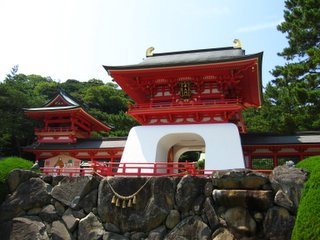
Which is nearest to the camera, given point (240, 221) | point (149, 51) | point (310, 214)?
point (310, 214)

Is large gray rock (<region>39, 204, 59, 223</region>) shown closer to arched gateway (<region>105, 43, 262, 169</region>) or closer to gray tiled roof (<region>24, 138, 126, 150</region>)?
arched gateway (<region>105, 43, 262, 169</region>)

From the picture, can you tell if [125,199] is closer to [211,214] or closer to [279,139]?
[211,214]

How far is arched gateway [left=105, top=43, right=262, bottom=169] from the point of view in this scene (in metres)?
16.0

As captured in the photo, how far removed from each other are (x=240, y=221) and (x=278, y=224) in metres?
1.21

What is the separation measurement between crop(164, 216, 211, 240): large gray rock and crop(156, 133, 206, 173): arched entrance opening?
6.05m

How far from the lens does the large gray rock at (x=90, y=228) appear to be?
12000 mm

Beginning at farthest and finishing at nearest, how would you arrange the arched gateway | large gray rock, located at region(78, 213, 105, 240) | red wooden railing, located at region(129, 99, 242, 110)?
red wooden railing, located at region(129, 99, 242, 110) < the arched gateway < large gray rock, located at region(78, 213, 105, 240)

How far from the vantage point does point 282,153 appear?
19703 millimetres

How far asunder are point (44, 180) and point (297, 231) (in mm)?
10242

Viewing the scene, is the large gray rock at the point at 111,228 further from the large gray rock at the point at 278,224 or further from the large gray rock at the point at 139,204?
the large gray rock at the point at 278,224

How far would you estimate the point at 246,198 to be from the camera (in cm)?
1073

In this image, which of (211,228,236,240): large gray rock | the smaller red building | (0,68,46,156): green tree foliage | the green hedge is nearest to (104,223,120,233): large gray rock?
(211,228,236,240): large gray rock

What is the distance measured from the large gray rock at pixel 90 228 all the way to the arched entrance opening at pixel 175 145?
564 centimetres

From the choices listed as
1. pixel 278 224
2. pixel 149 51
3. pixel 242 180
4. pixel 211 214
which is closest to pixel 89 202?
pixel 211 214
